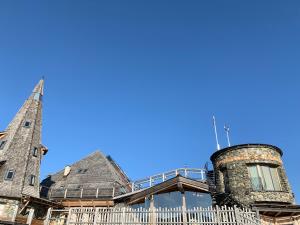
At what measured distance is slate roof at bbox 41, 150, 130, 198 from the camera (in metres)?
27.8

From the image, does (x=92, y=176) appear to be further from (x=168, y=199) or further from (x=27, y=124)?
(x=168, y=199)

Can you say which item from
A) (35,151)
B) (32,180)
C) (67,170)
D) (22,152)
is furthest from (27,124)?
(32,180)

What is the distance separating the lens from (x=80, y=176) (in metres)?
30.0

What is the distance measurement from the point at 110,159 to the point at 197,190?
15.6 m

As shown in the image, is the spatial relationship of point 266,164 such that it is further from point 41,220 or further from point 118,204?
point 41,220

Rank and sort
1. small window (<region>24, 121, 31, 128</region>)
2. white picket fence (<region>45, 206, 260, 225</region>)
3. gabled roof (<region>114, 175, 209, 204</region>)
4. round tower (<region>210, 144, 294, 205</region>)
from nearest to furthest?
white picket fence (<region>45, 206, 260, 225</region>) < round tower (<region>210, 144, 294, 205</region>) < gabled roof (<region>114, 175, 209, 204</region>) < small window (<region>24, 121, 31, 128</region>)

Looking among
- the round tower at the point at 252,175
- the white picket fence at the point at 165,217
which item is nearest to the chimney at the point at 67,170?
the white picket fence at the point at 165,217

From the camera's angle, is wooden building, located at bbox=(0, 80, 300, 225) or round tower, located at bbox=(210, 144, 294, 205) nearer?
wooden building, located at bbox=(0, 80, 300, 225)

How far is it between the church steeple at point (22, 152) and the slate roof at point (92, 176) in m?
3.03

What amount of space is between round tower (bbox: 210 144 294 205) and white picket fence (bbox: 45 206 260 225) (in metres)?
A: 5.92

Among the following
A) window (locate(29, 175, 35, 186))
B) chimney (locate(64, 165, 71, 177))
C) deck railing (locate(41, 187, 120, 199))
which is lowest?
deck railing (locate(41, 187, 120, 199))

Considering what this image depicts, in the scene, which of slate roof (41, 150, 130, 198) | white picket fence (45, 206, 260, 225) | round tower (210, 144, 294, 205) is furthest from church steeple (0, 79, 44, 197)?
round tower (210, 144, 294, 205)

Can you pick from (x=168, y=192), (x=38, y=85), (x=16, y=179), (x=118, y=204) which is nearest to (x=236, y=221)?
(x=168, y=192)

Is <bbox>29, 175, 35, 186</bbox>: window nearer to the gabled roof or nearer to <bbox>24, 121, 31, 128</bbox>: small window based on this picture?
<bbox>24, 121, 31, 128</bbox>: small window
